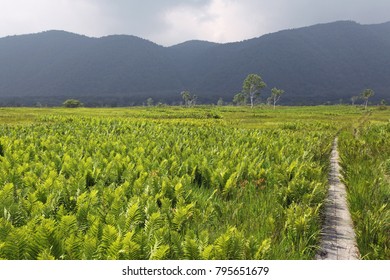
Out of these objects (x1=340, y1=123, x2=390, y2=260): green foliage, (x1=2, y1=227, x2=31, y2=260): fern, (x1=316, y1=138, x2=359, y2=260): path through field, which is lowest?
(x1=316, y1=138, x2=359, y2=260): path through field

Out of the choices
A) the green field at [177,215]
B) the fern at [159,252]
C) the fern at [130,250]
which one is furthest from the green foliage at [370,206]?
the fern at [130,250]

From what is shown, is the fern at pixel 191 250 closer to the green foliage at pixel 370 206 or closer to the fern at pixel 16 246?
the fern at pixel 16 246

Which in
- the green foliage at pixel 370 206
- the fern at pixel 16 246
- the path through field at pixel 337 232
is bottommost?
the path through field at pixel 337 232

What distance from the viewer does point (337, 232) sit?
6.07 m

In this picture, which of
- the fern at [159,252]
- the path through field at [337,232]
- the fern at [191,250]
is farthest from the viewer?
the path through field at [337,232]

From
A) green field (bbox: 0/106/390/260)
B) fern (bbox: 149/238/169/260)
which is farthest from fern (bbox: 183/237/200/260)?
fern (bbox: 149/238/169/260)

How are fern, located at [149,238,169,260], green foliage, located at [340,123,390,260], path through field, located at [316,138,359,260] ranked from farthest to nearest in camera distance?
path through field, located at [316,138,359,260] → green foliage, located at [340,123,390,260] → fern, located at [149,238,169,260]

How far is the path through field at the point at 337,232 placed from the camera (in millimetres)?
5207

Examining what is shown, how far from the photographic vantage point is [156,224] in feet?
17.3

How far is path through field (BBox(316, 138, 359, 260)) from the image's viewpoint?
5207 mm

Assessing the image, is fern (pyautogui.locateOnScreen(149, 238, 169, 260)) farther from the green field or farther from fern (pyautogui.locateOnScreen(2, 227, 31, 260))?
fern (pyautogui.locateOnScreen(2, 227, 31, 260))

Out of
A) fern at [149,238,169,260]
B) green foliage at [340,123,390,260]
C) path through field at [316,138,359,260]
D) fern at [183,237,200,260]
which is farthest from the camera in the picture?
path through field at [316,138,359,260]
